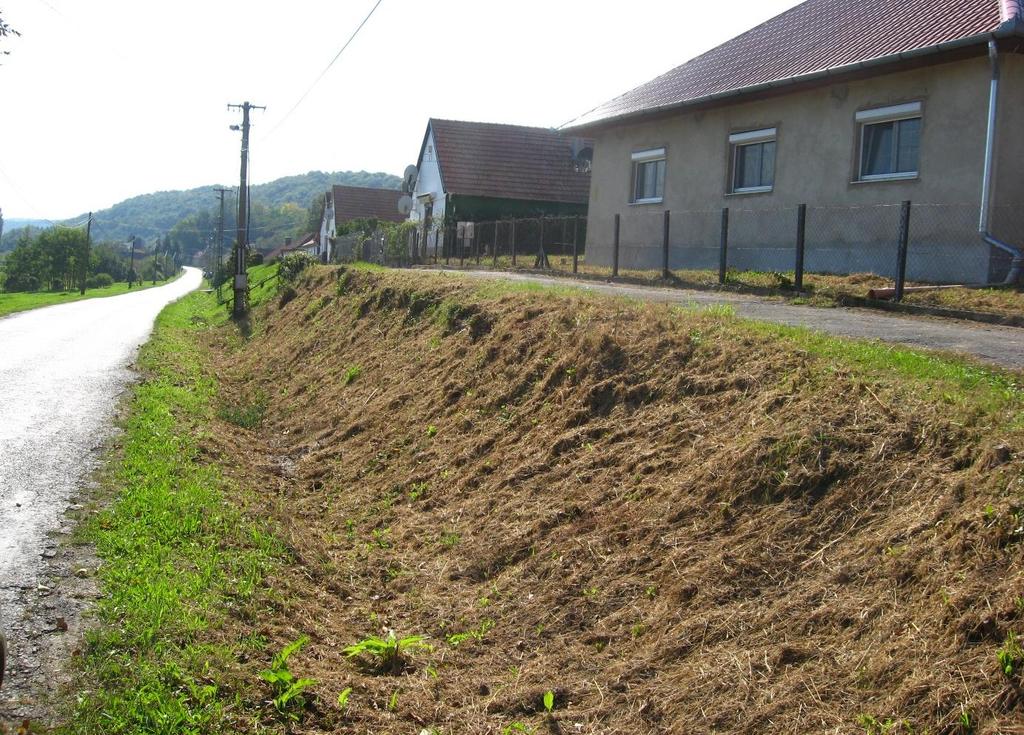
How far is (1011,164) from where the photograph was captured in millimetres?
14758

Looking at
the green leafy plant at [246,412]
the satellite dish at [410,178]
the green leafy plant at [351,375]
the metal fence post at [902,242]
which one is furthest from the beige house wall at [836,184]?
the satellite dish at [410,178]

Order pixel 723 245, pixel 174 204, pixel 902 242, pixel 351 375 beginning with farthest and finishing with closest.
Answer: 1. pixel 174 204
2. pixel 723 245
3. pixel 351 375
4. pixel 902 242

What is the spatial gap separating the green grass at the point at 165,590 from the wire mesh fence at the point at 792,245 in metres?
9.91

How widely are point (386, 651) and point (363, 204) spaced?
62.4 metres

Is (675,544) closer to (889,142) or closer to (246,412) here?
(246,412)

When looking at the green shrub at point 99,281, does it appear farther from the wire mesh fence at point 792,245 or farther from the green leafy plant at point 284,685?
the green leafy plant at point 284,685

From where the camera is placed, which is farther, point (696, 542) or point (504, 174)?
point (504, 174)

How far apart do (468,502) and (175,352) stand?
1353 cm

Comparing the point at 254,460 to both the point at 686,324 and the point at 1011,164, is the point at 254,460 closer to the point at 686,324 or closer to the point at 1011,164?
the point at 686,324

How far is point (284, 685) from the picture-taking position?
4984 mm

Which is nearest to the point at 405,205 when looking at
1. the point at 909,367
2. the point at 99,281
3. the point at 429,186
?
the point at 429,186

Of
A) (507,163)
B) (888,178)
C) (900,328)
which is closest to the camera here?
(900,328)

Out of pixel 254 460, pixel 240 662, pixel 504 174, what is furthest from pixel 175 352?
pixel 504 174

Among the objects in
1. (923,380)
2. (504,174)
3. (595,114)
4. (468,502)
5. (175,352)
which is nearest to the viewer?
(923,380)
